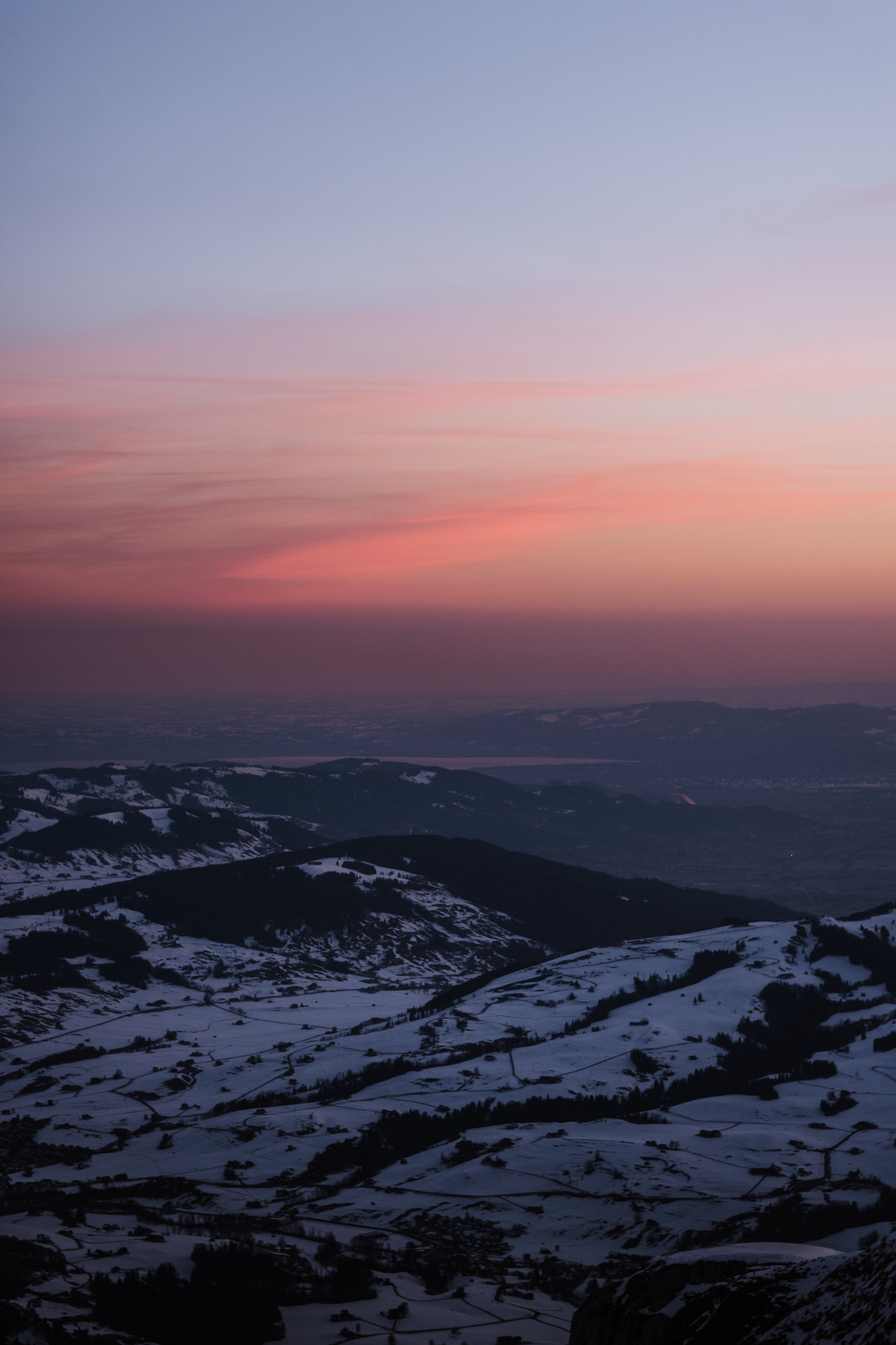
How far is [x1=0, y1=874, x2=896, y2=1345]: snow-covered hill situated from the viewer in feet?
151

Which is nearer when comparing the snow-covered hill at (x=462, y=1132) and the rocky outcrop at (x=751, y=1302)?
the rocky outcrop at (x=751, y=1302)

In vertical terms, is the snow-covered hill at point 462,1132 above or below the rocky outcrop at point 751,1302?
below

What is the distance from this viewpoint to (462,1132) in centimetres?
7562

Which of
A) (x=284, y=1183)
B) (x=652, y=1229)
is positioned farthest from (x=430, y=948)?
(x=652, y=1229)

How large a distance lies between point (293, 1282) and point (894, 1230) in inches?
1267

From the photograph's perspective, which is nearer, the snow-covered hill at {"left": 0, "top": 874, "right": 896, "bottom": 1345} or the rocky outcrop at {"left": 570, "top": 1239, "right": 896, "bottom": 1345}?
the rocky outcrop at {"left": 570, "top": 1239, "right": 896, "bottom": 1345}

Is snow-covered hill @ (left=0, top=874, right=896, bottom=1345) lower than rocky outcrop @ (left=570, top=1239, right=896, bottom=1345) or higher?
lower

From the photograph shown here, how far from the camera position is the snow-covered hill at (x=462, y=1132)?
4597 cm

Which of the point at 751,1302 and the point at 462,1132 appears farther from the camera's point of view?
the point at 462,1132

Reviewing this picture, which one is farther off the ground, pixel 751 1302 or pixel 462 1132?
pixel 751 1302

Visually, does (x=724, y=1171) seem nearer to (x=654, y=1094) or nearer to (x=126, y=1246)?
(x=654, y=1094)

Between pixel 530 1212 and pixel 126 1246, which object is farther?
pixel 530 1212

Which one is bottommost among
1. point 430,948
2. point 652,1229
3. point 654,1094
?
point 430,948

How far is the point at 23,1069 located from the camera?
108 metres
